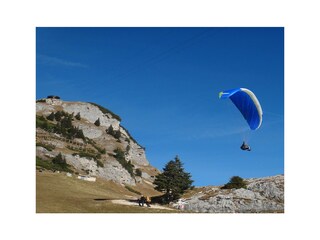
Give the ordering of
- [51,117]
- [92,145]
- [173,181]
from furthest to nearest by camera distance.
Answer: [51,117] < [92,145] < [173,181]

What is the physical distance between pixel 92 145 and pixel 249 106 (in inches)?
2499

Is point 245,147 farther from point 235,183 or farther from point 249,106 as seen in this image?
point 235,183

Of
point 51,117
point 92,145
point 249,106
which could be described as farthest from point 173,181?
point 51,117

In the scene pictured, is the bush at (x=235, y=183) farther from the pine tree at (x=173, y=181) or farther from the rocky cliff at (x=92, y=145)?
the rocky cliff at (x=92, y=145)

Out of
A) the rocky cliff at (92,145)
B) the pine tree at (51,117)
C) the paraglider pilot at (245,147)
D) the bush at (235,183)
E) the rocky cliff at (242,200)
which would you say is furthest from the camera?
the pine tree at (51,117)

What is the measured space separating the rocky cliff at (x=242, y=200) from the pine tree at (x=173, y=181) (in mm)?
1119

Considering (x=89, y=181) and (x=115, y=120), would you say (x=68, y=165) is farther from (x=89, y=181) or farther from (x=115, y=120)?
(x=115, y=120)

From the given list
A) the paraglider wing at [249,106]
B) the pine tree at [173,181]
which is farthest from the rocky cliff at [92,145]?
the paraglider wing at [249,106]

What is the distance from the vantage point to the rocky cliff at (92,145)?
2694 inches

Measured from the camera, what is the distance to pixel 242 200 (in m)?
42.9

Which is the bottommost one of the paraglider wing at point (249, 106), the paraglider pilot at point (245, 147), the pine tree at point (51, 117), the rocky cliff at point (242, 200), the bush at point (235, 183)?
the rocky cliff at point (242, 200)

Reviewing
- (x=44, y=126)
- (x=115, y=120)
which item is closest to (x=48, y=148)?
(x=44, y=126)

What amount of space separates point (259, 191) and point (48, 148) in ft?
114

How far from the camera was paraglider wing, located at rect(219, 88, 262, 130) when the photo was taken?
81.8 ft
